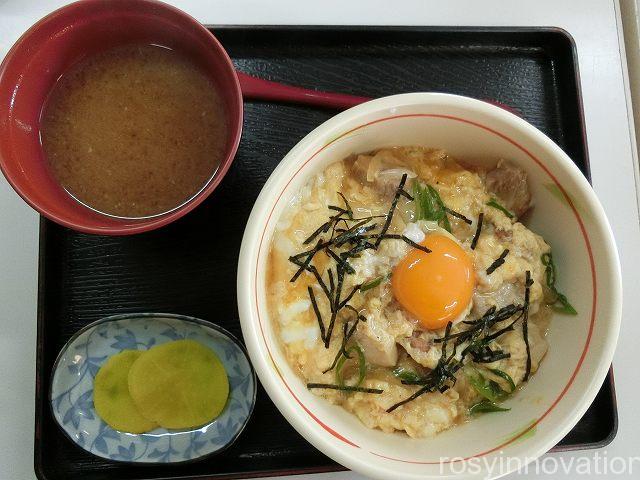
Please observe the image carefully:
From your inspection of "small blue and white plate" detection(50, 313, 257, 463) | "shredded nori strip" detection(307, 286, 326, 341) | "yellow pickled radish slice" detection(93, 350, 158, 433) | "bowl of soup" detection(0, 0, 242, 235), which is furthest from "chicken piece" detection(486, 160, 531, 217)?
"yellow pickled radish slice" detection(93, 350, 158, 433)

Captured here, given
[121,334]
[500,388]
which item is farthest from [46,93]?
[500,388]

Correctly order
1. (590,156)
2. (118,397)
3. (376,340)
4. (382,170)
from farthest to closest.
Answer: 1. (590,156)
2. (118,397)
3. (382,170)
4. (376,340)

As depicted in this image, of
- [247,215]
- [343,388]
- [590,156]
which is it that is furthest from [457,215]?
[590,156]

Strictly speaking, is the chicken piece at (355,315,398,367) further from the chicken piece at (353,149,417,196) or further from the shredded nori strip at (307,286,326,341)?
the chicken piece at (353,149,417,196)

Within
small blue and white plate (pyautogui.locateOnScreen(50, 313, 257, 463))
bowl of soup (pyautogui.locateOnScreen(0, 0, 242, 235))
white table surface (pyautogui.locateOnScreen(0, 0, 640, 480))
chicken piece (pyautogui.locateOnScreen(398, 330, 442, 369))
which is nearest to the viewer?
chicken piece (pyautogui.locateOnScreen(398, 330, 442, 369))

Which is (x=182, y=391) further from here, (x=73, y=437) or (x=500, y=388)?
(x=500, y=388)

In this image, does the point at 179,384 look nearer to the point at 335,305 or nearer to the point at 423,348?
the point at 335,305
